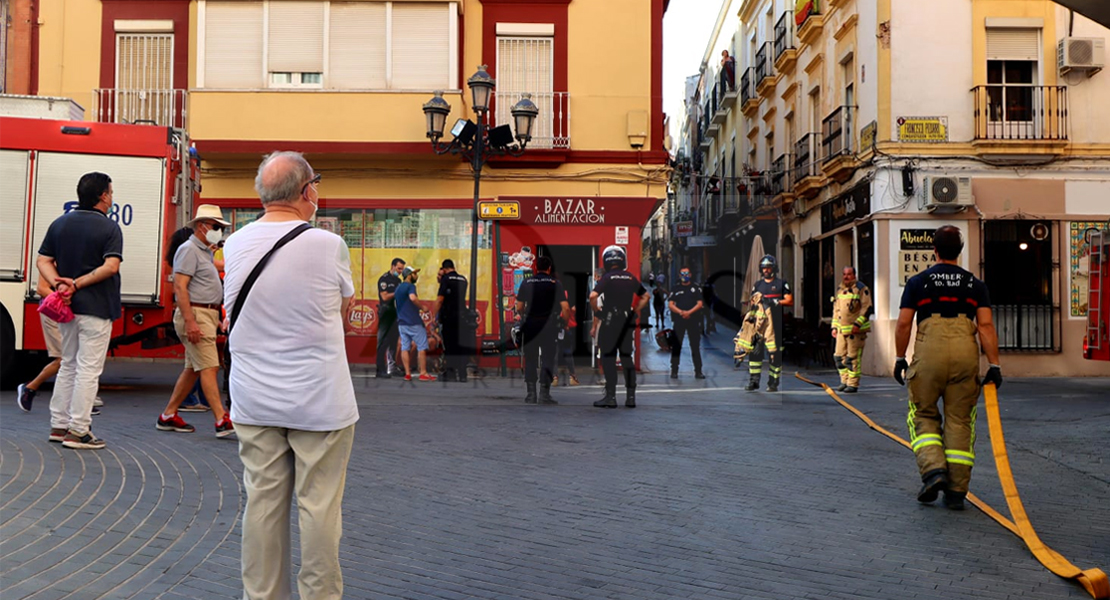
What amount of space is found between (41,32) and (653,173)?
468 inches

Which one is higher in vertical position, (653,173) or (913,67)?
(913,67)

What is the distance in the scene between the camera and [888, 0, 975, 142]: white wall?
60.5 ft

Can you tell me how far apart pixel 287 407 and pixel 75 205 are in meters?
9.47

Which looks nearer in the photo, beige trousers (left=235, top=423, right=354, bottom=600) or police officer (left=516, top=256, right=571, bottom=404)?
beige trousers (left=235, top=423, right=354, bottom=600)

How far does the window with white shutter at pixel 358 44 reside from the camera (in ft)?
60.3

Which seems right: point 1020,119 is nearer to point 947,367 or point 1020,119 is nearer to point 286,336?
point 947,367

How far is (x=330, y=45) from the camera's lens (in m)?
18.3

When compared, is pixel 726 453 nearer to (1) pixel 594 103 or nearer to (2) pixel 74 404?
(2) pixel 74 404

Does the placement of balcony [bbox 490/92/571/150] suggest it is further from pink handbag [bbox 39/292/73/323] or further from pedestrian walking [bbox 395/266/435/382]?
pink handbag [bbox 39/292/73/323]

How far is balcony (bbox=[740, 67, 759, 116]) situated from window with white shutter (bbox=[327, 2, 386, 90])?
645 inches

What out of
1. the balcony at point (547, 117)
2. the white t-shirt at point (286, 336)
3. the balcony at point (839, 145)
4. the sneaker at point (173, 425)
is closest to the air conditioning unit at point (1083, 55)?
the balcony at point (839, 145)

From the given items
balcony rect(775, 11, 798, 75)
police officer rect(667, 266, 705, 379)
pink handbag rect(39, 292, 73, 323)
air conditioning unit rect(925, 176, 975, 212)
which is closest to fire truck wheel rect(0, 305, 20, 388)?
pink handbag rect(39, 292, 73, 323)

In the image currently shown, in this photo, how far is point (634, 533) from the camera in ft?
17.6

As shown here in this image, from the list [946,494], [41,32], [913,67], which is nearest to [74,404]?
[946,494]
